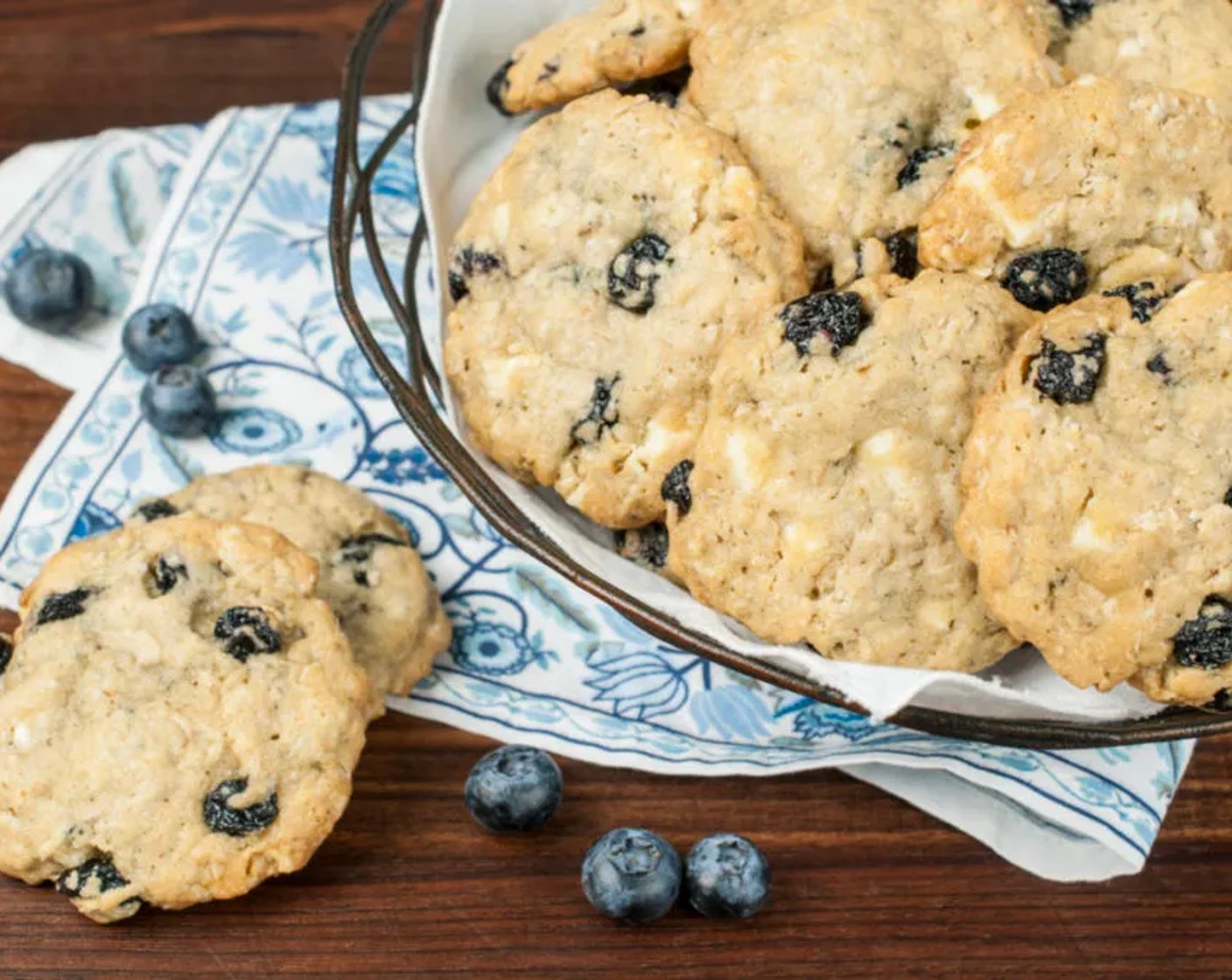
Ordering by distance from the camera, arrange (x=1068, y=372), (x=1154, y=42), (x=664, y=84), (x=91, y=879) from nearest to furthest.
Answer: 1. (x=1068, y=372)
2. (x=91, y=879)
3. (x=1154, y=42)
4. (x=664, y=84)

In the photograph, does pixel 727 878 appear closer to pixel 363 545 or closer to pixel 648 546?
pixel 648 546

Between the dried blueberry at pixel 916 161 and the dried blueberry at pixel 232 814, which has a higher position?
the dried blueberry at pixel 916 161

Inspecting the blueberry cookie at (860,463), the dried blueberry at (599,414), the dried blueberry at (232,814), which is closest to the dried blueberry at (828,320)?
the blueberry cookie at (860,463)

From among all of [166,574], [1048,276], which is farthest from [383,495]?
[1048,276]

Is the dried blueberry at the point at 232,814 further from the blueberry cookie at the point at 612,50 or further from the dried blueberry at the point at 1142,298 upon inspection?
the dried blueberry at the point at 1142,298

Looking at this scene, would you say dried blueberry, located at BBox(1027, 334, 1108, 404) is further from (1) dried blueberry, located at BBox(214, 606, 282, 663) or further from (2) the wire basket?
(1) dried blueberry, located at BBox(214, 606, 282, 663)

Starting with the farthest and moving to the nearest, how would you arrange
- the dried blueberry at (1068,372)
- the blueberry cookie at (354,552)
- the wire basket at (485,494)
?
the blueberry cookie at (354,552) → the wire basket at (485,494) → the dried blueberry at (1068,372)

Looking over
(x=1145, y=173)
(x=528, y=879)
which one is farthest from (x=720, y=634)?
(x=1145, y=173)
